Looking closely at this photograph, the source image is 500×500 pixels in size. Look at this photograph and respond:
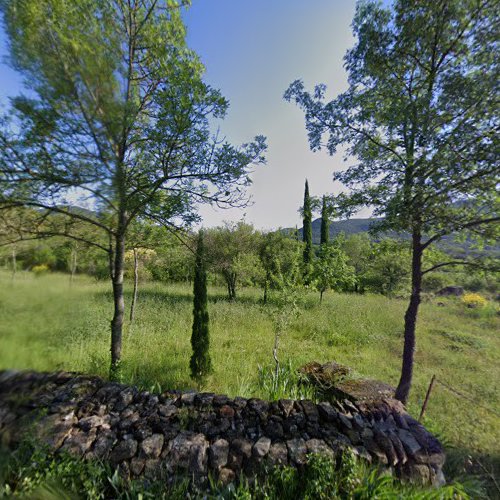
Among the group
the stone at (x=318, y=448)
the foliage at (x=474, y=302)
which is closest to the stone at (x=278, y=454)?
the stone at (x=318, y=448)

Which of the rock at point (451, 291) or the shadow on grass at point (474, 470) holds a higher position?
the shadow on grass at point (474, 470)

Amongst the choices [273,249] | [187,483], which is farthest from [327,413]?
[273,249]

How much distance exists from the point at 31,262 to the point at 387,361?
28.2ft

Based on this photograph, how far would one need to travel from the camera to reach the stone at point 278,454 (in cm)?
232

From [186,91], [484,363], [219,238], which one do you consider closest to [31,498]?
[186,91]

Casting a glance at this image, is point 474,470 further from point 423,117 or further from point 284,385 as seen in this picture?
point 423,117

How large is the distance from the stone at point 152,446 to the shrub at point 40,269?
2061mm

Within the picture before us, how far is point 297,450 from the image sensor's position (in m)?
2.42

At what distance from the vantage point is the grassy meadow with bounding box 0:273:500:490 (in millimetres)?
1588

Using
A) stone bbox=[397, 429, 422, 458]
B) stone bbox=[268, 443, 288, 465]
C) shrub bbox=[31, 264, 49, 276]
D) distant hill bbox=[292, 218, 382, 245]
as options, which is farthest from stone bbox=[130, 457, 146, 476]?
distant hill bbox=[292, 218, 382, 245]

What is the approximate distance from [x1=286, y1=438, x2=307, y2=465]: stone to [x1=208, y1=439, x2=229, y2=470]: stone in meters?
0.70

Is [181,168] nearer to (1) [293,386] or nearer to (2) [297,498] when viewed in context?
(2) [297,498]

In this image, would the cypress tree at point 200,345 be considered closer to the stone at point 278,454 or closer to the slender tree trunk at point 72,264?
the slender tree trunk at point 72,264

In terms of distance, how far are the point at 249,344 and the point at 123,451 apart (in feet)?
16.9
